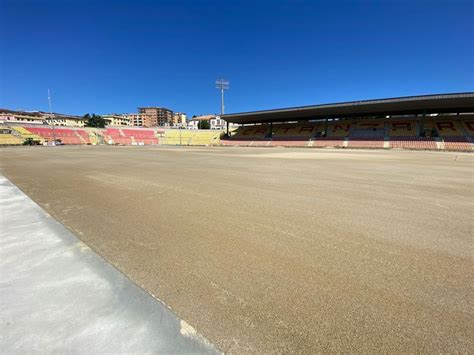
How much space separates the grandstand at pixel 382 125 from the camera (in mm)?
36250

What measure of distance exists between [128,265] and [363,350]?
8.82ft

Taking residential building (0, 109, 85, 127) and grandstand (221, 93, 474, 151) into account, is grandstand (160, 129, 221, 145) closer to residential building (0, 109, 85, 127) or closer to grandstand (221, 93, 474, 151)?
grandstand (221, 93, 474, 151)

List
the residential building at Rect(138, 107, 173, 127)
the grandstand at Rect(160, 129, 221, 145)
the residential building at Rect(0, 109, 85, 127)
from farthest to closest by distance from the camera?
the residential building at Rect(138, 107, 173, 127)
the residential building at Rect(0, 109, 85, 127)
the grandstand at Rect(160, 129, 221, 145)

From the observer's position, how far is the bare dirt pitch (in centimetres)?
210

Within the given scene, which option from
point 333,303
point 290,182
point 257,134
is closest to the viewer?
point 333,303

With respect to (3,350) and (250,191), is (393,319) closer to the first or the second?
(3,350)

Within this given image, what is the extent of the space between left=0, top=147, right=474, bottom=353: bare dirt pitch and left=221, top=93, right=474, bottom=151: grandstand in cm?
3769

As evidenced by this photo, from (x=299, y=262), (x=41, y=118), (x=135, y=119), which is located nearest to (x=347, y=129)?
(x=299, y=262)

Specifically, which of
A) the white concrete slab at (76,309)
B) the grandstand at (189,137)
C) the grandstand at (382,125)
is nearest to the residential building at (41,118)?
the grandstand at (189,137)

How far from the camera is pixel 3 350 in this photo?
185cm

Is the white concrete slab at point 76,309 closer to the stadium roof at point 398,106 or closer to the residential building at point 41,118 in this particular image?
the stadium roof at point 398,106

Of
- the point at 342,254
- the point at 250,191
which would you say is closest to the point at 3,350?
the point at 342,254

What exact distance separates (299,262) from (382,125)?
5147 cm

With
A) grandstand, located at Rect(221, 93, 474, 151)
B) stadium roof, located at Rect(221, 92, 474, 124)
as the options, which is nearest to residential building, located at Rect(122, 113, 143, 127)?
grandstand, located at Rect(221, 93, 474, 151)
